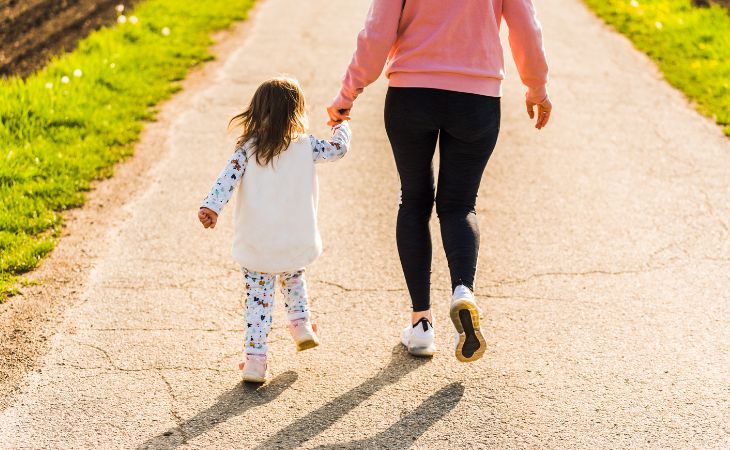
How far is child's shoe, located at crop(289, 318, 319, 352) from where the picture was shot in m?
4.38

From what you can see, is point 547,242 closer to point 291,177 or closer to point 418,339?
point 418,339

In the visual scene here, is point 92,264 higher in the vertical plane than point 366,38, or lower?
lower

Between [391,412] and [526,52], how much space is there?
1.56m

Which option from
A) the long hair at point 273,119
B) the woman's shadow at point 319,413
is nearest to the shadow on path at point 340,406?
the woman's shadow at point 319,413

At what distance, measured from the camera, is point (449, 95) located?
4129mm

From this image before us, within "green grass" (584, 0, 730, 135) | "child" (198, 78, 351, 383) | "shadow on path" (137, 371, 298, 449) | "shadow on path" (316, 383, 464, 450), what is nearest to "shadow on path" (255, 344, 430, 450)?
"shadow on path" (316, 383, 464, 450)

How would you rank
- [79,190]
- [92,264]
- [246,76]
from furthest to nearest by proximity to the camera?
[246,76] → [79,190] → [92,264]

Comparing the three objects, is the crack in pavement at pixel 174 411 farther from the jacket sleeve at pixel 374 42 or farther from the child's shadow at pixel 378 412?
the jacket sleeve at pixel 374 42

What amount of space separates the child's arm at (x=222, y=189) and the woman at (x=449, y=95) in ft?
1.52

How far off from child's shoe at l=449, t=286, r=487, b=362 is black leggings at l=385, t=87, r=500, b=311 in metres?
0.19

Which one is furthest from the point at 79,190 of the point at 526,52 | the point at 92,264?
the point at 526,52

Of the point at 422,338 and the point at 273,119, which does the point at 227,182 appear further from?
the point at 422,338

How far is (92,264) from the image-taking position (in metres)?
5.65

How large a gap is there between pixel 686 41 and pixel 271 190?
281 inches
